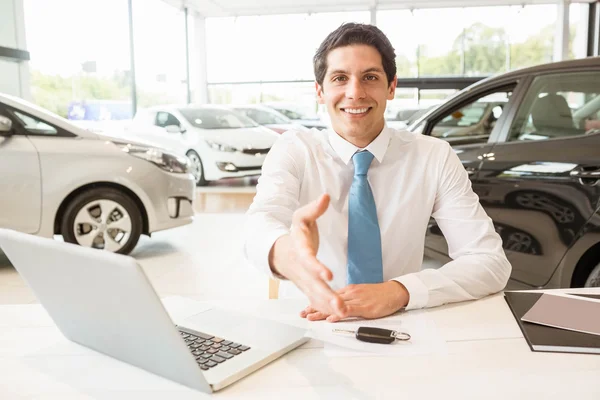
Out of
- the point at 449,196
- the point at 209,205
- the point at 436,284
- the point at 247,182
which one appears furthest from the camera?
the point at 247,182

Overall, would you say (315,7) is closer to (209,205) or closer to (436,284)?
(209,205)

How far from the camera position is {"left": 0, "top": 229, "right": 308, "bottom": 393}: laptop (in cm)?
81

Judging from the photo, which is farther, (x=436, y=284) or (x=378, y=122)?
(x=378, y=122)

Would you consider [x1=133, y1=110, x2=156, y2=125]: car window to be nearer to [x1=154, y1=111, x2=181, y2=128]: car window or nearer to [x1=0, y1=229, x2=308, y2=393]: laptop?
[x1=154, y1=111, x2=181, y2=128]: car window

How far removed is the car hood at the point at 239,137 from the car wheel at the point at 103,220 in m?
3.87

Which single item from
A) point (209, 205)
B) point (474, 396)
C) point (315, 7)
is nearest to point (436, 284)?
point (474, 396)

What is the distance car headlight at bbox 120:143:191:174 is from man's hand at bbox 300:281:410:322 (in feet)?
10.7

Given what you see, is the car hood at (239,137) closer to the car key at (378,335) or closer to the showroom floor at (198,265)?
the showroom floor at (198,265)

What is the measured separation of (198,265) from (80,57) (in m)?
6.73

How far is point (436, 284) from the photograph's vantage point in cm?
133

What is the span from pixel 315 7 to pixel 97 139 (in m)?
11.0

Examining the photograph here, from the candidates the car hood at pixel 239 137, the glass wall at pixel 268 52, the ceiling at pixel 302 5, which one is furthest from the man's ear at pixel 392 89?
the ceiling at pixel 302 5

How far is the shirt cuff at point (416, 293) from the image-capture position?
1.29m

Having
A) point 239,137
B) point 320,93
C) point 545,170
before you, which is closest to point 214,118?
point 239,137
